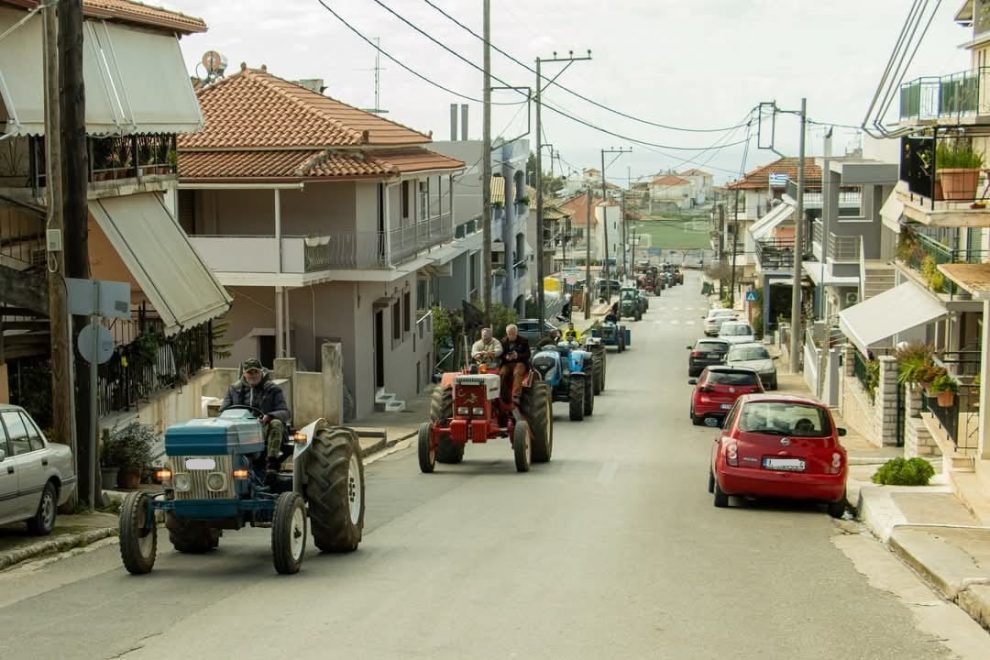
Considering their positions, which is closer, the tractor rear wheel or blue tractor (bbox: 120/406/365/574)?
blue tractor (bbox: 120/406/365/574)

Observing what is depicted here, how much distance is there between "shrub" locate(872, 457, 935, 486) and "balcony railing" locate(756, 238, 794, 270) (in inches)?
1965

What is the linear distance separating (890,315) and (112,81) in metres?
17.0

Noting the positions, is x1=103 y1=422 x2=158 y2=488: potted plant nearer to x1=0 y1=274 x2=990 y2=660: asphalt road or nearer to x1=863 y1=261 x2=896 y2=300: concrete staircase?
x1=0 y1=274 x2=990 y2=660: asphalt road

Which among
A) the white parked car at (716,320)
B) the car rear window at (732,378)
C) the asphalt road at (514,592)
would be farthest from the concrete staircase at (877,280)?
the white parked car at (716,320)

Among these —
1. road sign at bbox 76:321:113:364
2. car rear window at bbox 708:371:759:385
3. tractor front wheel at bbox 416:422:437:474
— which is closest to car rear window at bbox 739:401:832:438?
Answer: tractor front wheel at bbox 416:422:437:474

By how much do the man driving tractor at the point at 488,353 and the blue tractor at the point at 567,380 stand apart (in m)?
10.1

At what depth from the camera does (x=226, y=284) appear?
34.9 m

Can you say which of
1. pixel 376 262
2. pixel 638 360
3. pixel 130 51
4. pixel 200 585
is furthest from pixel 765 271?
pixel 200 585

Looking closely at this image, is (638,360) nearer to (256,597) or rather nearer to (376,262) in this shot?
(376,262)

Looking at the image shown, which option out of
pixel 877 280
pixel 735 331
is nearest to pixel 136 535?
pixel 877 280

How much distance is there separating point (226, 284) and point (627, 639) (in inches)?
1022

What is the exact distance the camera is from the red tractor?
22641mm

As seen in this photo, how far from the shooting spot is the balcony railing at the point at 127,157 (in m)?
22.8

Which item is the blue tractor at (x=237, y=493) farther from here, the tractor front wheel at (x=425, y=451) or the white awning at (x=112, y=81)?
the tractor front wheel at (x=425, y=451)
